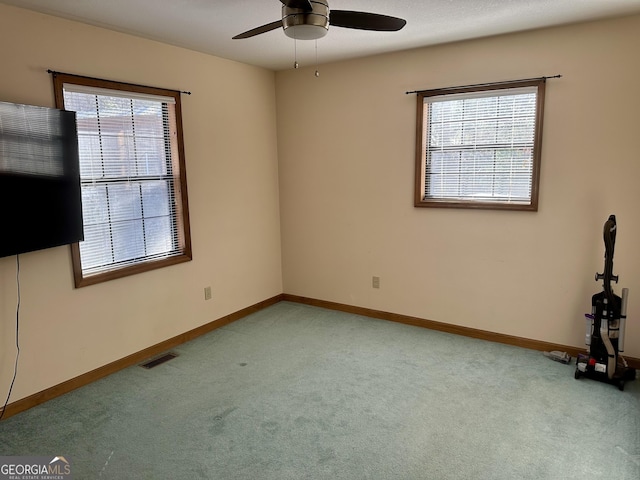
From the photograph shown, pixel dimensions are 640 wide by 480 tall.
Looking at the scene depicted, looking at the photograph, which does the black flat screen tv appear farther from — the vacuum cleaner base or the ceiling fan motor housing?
the vacuum cleaner base

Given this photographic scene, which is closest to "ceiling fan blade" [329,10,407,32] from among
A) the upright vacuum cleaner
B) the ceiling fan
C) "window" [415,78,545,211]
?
the ceiling fan

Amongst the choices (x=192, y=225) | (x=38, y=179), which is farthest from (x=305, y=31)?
(x=192, y=225)

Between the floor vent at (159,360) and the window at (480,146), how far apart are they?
2598 mm

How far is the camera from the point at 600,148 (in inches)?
126

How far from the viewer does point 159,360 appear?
140 inches

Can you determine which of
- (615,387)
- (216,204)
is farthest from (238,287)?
(615,387)

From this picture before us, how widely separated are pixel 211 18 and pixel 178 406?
2628mm

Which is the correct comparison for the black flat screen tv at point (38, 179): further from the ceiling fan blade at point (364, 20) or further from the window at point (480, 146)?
the window at point (480, 146)

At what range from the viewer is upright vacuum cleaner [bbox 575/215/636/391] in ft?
9.69

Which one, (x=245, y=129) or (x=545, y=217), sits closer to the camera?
(x=545, y=217)

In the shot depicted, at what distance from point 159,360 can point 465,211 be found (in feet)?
9.58

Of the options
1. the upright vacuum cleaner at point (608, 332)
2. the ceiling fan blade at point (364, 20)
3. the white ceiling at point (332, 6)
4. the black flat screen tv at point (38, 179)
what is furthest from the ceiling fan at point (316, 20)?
the upright vacuum cleaner at point (608, 332)

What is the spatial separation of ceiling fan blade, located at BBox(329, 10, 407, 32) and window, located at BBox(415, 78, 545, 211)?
5.30 feet

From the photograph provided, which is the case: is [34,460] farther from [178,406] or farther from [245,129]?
[245,129]
